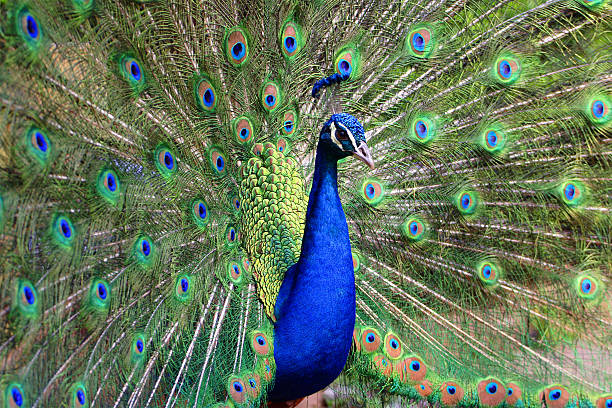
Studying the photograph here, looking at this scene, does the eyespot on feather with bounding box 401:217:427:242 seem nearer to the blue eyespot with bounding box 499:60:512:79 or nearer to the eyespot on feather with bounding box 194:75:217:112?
the blue eyespot with bounding box 499:60:512:79

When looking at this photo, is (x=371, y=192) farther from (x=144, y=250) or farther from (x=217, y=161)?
(x=144, y=250)

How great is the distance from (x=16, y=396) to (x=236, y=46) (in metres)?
1.26

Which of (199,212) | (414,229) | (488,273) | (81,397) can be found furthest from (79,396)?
(488,273)

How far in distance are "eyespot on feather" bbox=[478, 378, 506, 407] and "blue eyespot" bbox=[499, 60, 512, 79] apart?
1250 millimetres

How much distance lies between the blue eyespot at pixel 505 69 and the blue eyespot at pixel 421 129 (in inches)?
15.7

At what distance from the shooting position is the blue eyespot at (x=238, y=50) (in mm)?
1923

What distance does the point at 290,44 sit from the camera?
6.71 ft

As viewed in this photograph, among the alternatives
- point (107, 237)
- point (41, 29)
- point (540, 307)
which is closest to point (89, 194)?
point (107, 237)

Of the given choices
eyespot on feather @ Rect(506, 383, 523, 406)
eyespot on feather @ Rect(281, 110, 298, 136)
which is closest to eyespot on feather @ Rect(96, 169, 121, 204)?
eyespot on feather @ Rect(281, 110, 298, 136)

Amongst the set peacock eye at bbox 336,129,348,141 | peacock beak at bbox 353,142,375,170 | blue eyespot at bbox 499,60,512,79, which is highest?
blue eyespot at bbox 499,60,512,79

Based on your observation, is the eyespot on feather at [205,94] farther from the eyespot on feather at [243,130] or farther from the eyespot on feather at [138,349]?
the eyespot on feather at [138,349]

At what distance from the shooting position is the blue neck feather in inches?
69.9

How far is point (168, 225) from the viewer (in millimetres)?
1778

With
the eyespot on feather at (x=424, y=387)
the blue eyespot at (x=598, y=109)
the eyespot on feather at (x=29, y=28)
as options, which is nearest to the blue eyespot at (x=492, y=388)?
the eyespot on feather at (x=424, y=387)
